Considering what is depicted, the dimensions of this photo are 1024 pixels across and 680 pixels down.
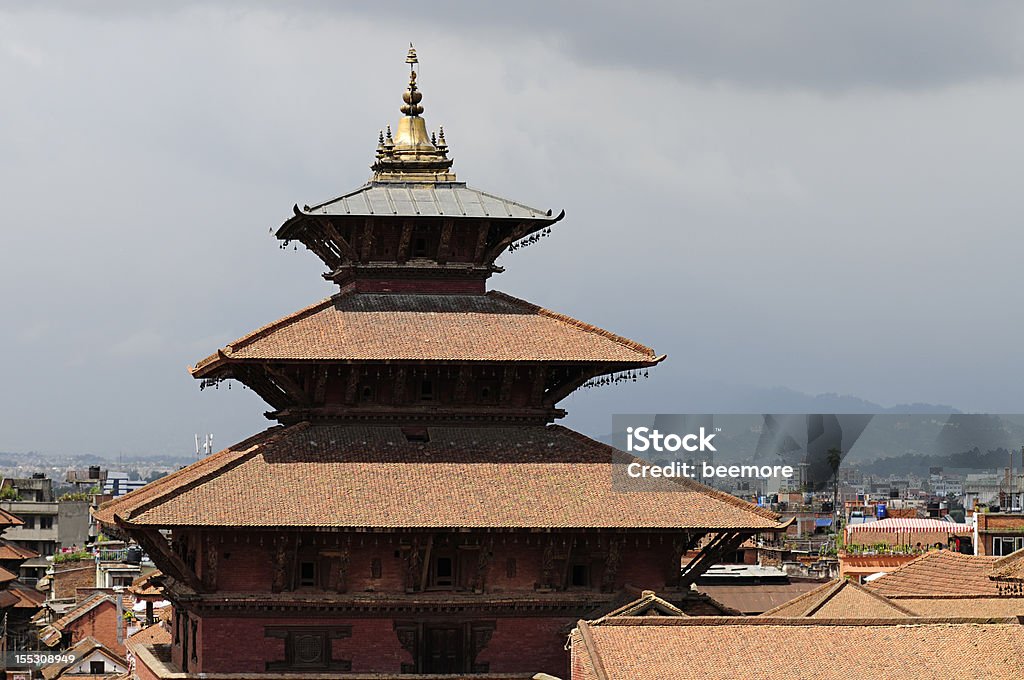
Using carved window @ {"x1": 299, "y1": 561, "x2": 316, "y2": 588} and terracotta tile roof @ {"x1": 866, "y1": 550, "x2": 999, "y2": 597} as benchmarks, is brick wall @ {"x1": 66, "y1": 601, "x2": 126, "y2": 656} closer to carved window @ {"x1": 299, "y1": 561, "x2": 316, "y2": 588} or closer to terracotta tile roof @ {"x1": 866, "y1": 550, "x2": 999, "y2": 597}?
terracotta tile roof @ {"x1": 866, "y1": 550, "x2": 999, "y2": 597}

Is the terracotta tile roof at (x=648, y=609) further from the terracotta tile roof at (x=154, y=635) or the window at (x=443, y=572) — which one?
the terracotta tile roof at (x=154, y=635)

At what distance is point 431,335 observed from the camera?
160 ft

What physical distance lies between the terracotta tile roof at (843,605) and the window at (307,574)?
32.6ft

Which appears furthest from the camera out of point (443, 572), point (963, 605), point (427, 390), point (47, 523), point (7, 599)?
point (47, 523)

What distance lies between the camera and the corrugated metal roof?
49.6 metres

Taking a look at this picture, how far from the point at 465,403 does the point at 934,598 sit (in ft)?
39.9

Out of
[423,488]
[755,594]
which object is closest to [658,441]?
[423,488]

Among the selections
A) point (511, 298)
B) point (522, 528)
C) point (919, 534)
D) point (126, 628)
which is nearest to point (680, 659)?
point (522, 528)

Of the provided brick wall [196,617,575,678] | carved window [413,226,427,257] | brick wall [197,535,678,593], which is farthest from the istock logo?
carved window [413,226,427,257]

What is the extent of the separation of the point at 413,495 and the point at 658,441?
7.21 meters

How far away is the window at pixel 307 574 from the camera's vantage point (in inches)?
1789

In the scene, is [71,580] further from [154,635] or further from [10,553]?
[154,635]

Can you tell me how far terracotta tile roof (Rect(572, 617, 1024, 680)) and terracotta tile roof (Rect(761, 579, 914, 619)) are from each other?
171 inches

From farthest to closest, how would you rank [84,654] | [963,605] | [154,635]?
[84,654]
[154,635]
[963,605]
